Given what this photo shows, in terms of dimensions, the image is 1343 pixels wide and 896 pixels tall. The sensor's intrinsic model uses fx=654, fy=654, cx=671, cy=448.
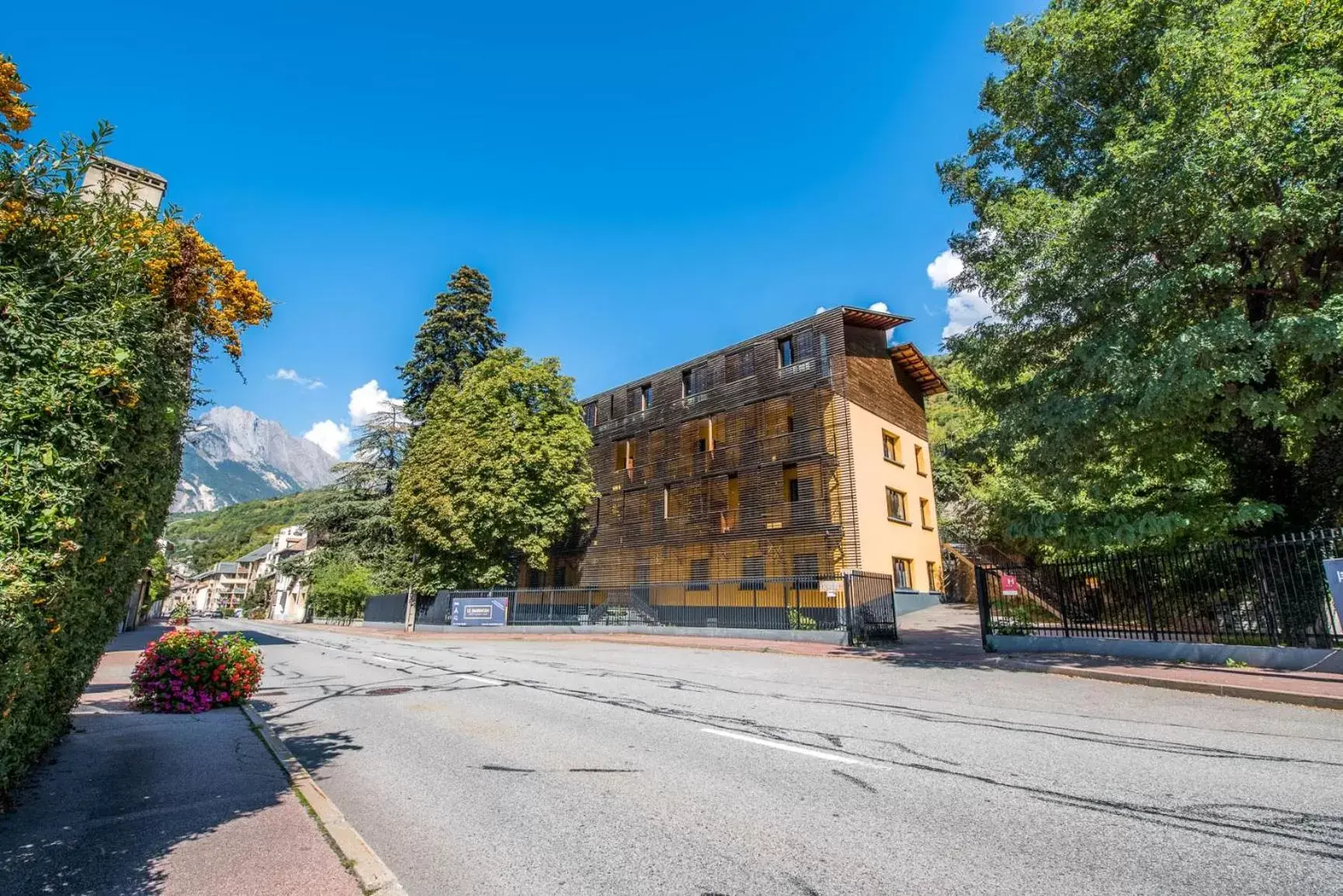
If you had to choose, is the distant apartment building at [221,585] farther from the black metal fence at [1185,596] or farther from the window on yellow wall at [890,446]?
the black metal fence at [1185,596]

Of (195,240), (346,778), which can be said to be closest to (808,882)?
(346,778)

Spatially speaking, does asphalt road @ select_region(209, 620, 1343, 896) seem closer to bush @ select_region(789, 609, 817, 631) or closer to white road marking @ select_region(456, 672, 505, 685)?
white road marking @ select_region(456, 672, 505, 685)

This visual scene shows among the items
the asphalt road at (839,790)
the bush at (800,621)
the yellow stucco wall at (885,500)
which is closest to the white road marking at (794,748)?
the asphalt road at (839,790)

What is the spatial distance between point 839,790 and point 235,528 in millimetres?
190462

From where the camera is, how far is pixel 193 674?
30.9 feet

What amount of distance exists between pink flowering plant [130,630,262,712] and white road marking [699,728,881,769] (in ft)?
23.6

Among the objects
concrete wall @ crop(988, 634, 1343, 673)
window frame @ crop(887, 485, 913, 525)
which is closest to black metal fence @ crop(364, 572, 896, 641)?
concrete wall @ crop(988, 634, 1343, 673)

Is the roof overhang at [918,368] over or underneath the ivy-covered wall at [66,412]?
over

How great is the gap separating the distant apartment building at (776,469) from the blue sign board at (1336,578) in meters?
13.9

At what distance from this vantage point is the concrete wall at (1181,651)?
10.3m

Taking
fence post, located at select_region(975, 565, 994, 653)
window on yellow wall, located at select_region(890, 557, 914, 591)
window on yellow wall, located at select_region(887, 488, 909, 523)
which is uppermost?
window on yellow wall, located at select_region(887, 488, 909, 523)

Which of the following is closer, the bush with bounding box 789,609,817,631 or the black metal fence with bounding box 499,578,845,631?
the bush with bounding box 789,609,817,631

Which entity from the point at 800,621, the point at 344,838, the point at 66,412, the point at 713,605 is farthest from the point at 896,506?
the point at 66,412

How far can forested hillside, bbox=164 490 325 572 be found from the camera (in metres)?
140
